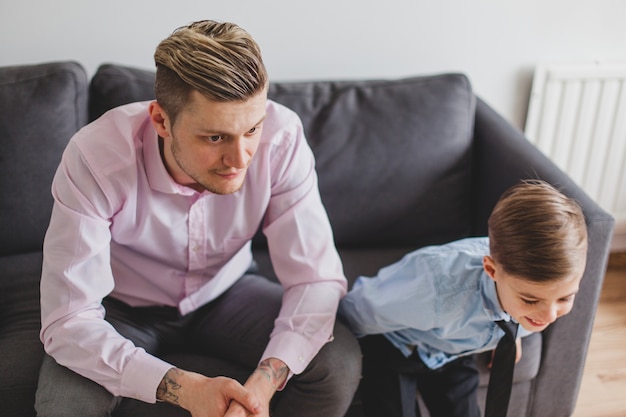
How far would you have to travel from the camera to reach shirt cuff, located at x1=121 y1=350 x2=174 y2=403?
133cm

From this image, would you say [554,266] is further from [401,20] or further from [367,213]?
[401,20]

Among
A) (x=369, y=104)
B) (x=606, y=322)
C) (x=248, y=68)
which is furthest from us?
(x=606, y=322)

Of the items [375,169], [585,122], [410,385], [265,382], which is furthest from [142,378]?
[585,122]

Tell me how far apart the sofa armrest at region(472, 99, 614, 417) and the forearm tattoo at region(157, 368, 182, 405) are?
0.86m

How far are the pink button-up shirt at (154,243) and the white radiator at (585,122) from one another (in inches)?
39.7

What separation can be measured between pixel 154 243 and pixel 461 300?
2.19 feet

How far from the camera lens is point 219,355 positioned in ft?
5.16

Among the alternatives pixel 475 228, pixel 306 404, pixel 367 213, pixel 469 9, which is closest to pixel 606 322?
pixel 475 228

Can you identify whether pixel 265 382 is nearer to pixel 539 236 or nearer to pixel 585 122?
pixel 539 236

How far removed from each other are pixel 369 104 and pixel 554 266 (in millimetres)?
777

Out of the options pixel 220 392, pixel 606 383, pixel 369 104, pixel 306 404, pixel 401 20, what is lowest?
pixel 606 383

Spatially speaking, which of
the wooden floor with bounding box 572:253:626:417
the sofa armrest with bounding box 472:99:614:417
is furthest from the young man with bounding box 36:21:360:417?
the wooden floor with bounding box 572:253:626:417

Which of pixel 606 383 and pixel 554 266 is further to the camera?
pixel 606 383

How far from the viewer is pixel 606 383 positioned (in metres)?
2.01
